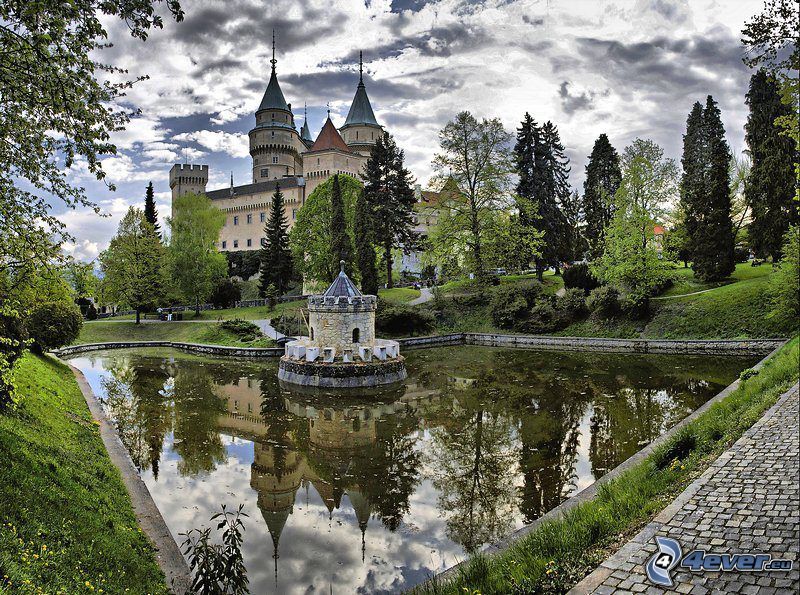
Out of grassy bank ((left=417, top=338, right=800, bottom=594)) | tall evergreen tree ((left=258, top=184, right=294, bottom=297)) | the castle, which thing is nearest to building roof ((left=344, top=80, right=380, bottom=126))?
the castle

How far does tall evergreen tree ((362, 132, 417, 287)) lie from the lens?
1483 inches

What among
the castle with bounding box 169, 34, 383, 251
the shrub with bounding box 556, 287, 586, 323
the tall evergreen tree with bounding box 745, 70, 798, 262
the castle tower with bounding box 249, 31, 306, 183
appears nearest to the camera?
the tall evergreen tree with bounding box 745, 70, 798, 262

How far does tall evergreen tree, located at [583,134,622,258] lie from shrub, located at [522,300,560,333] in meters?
8.62

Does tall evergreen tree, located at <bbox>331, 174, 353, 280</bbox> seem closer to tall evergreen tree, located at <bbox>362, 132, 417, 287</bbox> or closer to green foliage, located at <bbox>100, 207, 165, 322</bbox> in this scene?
tall evergreen tree, located at <bbox>362, 132, 417, 287</bbox>

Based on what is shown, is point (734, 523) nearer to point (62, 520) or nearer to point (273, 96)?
point (62, 520)

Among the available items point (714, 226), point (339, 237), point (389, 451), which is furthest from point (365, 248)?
point (389, 451)

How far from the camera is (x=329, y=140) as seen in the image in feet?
189

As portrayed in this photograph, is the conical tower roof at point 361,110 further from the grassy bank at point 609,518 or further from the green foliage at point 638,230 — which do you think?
the grassy bank at point 609,518

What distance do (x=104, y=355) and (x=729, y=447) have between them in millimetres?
31319

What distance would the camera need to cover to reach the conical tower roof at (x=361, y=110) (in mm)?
63219

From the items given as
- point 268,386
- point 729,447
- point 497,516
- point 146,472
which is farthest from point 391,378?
point 729,447

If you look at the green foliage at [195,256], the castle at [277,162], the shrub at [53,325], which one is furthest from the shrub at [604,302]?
the castle at [277,162]

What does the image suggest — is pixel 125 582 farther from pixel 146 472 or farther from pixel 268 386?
pixel 268 386

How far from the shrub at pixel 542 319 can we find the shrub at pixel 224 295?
1061 inches
